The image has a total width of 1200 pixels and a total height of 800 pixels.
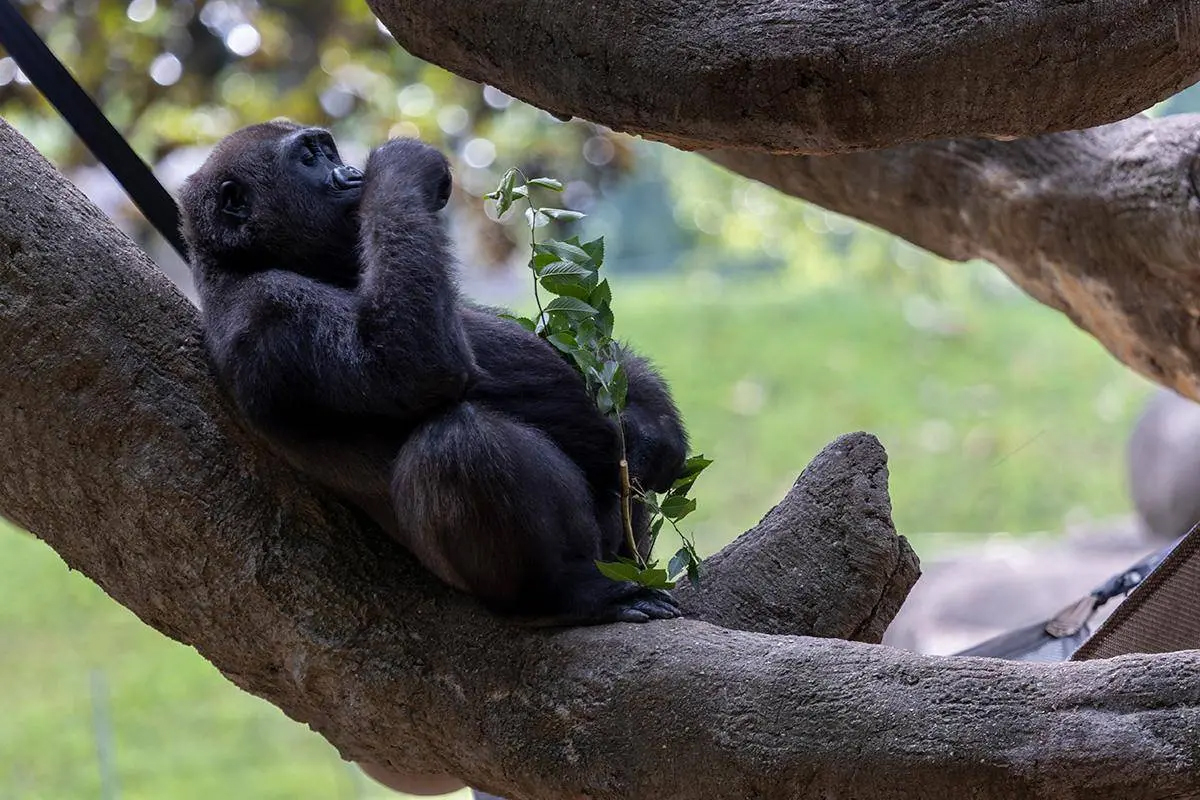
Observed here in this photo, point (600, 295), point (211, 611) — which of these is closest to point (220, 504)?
point (211, 611)

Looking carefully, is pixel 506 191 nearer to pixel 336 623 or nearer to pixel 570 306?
pixel 570 306

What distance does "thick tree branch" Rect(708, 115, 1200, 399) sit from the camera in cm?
363

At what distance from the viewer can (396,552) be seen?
2.48 meters

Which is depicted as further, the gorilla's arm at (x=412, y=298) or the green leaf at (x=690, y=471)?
the green leaf at (x=690, y=471)

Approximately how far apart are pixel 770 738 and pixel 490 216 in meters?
4.16

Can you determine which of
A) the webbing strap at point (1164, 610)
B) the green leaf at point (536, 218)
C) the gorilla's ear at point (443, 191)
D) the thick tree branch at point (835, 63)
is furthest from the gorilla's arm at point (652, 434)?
the webbing strap at point (1164, 610)

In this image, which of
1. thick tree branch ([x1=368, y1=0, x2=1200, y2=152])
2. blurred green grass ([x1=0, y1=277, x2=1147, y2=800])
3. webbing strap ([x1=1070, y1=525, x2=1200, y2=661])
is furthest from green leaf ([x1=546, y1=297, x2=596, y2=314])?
blurred green grass ([x1=0, y1=277, x2=1147, y2=800])

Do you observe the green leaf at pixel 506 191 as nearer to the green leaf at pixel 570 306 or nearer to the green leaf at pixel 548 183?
the green leaf at pixel 548 183

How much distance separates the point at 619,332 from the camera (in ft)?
24.4

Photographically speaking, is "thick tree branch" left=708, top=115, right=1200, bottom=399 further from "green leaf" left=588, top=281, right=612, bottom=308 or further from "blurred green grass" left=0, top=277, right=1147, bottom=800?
"blurred green grass" left=0, top=277, right=1147, bottom=800

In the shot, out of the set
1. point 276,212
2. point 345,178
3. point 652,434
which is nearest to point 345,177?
point 345,178

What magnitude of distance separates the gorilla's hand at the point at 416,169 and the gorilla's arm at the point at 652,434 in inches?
20.0

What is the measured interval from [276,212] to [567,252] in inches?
24.8

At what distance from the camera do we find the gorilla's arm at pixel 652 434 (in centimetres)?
266
